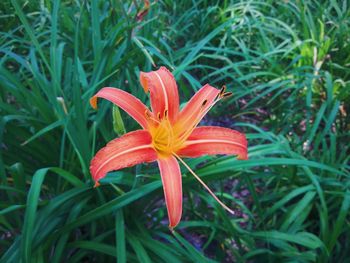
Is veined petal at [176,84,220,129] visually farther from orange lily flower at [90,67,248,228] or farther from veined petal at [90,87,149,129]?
veined petal at [90,87,149,129]

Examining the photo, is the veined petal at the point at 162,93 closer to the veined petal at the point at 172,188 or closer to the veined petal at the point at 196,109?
the veined petal at the point at 196,109

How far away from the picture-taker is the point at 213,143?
1088 mm

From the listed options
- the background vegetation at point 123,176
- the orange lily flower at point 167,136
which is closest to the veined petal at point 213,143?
the orange lily flower at point 167,136

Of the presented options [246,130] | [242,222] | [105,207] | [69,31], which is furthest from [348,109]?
[105,207]

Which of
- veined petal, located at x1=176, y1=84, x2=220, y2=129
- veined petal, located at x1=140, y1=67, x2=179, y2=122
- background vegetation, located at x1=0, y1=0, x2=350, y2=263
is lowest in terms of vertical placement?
background vegetation, located at x1=0, y1=0, x2=350, y2=263

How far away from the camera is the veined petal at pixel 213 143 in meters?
1.08

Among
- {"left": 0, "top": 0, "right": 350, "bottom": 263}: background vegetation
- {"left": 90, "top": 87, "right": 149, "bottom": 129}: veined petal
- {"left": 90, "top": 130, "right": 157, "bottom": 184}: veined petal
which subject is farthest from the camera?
{"left": 0, "top": 0, "right": 350, "bottom": 263}: background vegetation

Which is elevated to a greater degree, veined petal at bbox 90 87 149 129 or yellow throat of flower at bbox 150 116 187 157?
veined petal at bbox 90 87 149 129

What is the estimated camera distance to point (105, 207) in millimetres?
1248

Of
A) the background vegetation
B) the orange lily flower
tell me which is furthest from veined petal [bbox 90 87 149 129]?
the background vegetation

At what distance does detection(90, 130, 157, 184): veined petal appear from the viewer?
0.89 meters

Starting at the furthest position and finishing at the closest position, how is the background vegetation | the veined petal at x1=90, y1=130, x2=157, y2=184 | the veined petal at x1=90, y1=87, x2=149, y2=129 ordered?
the background vegetation
the veined petal at x1=90, y1=87, x2=149, y2=129
the veined petal at x1=90, y1=130, x2=157, y2=184

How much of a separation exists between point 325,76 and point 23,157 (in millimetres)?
1843

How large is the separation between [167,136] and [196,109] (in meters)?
0.12
